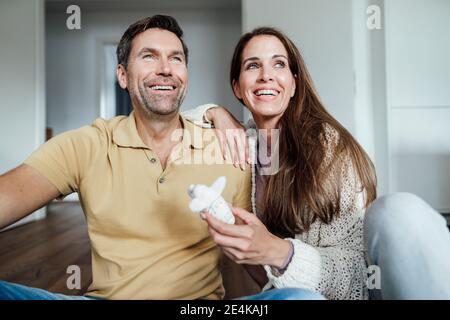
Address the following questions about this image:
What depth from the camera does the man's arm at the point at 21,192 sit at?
52cm

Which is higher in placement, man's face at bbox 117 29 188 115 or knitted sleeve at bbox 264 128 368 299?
man's face at bbox 117 29 188 115

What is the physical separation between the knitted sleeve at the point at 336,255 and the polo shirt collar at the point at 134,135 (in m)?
0.23

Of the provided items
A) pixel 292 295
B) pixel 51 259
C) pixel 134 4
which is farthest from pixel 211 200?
pixel 51 259

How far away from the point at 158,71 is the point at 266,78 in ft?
0.64

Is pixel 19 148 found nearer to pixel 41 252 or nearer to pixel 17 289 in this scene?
pixel 41 252

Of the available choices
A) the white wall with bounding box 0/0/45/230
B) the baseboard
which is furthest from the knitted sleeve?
the baseboard

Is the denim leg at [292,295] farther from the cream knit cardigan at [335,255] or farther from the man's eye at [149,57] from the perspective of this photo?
the man's eye at [149,57]

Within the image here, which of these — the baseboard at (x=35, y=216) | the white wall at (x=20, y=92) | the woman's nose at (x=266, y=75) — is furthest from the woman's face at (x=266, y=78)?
the baseboard at (x=35, y=216)

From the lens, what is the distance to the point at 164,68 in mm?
624

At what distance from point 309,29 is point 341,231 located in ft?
3.80

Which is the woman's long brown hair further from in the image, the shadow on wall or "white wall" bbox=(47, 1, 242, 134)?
the shadow on wall

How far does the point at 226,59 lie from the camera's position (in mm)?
1159

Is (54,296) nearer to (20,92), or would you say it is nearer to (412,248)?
(412,248)

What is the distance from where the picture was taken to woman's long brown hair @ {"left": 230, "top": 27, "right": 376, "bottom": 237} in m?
0.56
